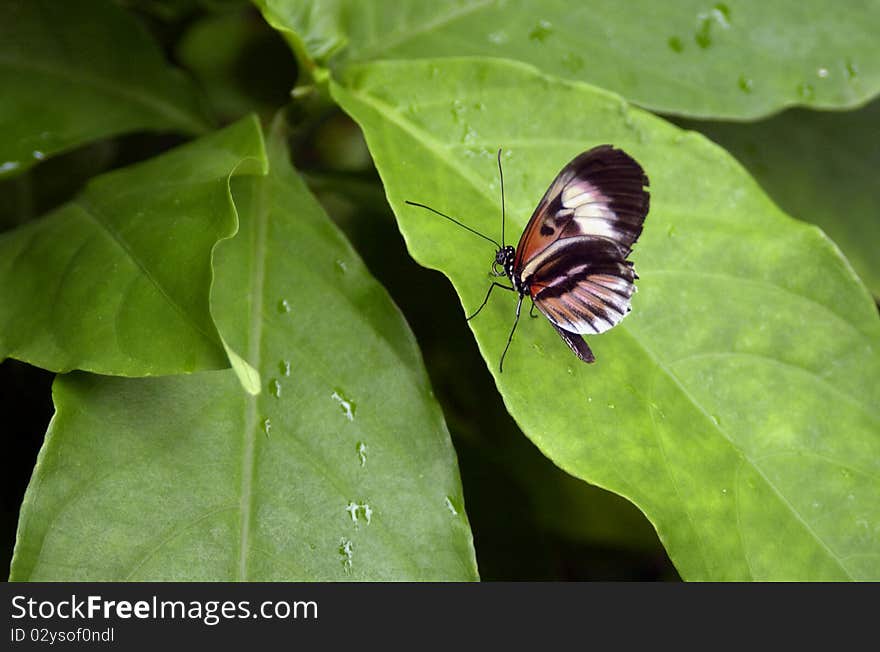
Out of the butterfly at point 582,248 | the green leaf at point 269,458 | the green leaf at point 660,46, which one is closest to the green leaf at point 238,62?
the green leaf at point 660,46

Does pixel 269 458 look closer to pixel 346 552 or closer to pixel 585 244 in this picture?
pixel 346 552

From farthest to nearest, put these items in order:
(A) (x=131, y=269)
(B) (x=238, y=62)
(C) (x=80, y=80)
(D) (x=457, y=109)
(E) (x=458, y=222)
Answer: (B) (x=238, y=62) < (C) (x=80, y=80) < (D) (x=457, y=109) < (E) (x=458, y=222) < (A) (x=131, y=269)

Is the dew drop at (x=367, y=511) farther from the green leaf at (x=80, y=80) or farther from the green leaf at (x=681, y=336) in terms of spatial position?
the green leaf at (x=80, y=80)

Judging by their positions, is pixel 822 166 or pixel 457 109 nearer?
pixel 457 109

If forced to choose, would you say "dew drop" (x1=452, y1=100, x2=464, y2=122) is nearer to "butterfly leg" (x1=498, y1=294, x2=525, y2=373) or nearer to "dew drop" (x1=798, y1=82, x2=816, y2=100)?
"butterfly leg" (x1=498, y1=294, x2=525, y2=373)

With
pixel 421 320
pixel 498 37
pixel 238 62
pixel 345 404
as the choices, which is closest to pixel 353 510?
pixel 345 404
